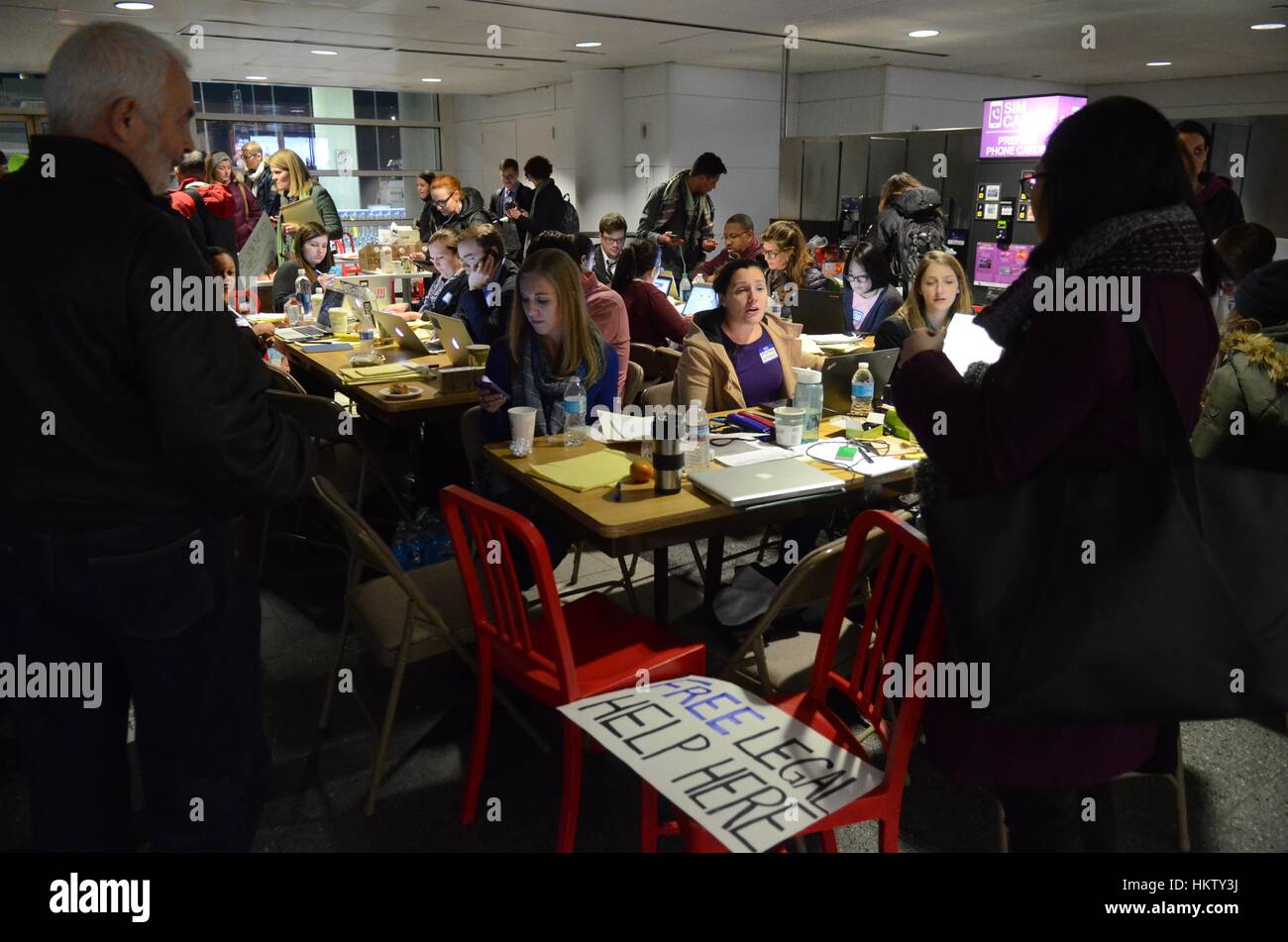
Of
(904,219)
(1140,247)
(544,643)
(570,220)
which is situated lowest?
(544,643)

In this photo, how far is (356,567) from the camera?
262 cm

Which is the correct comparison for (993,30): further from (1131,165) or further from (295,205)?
(1131,165)

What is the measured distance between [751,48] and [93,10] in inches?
213

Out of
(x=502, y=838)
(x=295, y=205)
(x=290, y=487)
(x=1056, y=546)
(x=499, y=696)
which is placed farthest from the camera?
(x=295, y=205)

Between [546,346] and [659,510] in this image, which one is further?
[546,346]

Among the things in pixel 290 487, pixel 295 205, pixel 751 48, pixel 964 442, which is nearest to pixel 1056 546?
pixel 964 442

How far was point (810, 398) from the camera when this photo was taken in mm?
3033

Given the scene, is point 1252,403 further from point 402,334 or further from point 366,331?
point 366,331

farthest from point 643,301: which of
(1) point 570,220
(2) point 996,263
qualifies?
(1) point 570,220

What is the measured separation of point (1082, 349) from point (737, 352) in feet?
Answer: 7.36

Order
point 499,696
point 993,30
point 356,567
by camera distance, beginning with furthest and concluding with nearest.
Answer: point 993,30 → point 356,567 → point 499,696

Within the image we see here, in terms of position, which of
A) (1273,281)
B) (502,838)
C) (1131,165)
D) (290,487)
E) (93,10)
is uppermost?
(93,10)

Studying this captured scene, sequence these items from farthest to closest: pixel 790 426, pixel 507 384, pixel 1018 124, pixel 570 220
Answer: pixel 570 220, pixel 1018 124, pixel 507 384, pixel 790 426

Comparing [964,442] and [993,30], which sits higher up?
[993,30]
